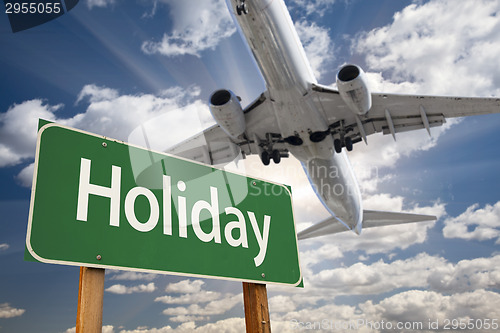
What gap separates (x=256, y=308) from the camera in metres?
2.07

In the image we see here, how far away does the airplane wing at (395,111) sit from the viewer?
16.8 m

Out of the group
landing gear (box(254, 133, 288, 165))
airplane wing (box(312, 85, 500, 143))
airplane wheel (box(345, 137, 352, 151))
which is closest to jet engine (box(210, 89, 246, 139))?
landing gear (box(254, 133, 288, 165))

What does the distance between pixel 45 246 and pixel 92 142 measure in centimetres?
54

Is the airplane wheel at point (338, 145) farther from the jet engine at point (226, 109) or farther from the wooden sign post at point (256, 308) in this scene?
the wooden sign post at point (256, 308)

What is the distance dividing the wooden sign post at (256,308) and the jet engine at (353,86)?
43.3ft

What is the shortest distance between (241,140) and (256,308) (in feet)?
58.3

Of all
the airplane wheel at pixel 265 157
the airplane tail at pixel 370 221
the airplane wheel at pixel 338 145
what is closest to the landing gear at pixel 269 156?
the airplane wheel at pixel 265 157

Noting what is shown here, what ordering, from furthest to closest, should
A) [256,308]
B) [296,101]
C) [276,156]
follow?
[276,156]
[296,101]
[256,308]

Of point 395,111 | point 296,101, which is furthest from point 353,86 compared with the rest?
point 395,111

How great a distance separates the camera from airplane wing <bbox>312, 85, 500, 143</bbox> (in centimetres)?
1675

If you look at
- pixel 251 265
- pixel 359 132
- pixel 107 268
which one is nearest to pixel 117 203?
pixel 107 268

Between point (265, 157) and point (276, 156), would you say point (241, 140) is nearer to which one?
point (265, 157)

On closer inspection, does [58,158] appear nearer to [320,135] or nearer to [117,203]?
[117,203]

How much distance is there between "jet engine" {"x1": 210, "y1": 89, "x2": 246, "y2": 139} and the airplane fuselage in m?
1.55
